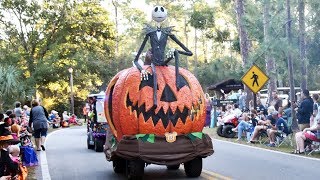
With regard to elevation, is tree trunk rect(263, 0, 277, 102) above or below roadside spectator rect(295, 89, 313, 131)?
above

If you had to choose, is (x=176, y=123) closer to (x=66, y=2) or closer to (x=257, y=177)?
(x=257, y=177)

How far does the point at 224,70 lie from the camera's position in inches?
1896

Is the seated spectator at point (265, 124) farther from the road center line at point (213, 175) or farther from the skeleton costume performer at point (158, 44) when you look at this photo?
the skeleton costume performer at point (158, 44)

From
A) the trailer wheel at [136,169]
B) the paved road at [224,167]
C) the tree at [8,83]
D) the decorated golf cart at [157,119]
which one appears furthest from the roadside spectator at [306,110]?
the tree at [8,83]

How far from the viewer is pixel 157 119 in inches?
437

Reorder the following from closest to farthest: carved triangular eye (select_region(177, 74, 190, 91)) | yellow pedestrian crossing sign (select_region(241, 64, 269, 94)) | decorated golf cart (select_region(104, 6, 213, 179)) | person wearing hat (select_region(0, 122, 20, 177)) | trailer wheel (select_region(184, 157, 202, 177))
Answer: person wearing hat (select_region(0, 122, 20, 177)), decorated golf cart (select_region(104, 6, 213, 179)), carved triangular eye (select_region(177, 74, 190, 91)), trailer wheel (select_region(184, 157, 202, 177)), yellow pedestrian crossing sign (select_region(241, 64, 269, 94))

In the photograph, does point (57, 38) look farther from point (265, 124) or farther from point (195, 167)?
point (195, 167)

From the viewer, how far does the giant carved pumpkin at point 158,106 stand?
1109cm

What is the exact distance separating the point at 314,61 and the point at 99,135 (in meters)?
20.4

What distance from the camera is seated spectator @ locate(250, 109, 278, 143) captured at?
63.6ft

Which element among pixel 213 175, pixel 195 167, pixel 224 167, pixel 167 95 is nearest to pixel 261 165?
pixel 224 167

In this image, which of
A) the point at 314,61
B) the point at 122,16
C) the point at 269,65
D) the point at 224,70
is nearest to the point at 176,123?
the point at 269,65

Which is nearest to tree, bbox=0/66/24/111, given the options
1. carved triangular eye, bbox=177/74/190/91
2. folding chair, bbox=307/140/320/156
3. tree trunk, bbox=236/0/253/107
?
tree trunk, bbox=236/0/253/107

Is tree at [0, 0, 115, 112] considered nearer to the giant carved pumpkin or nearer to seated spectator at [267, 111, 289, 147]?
seated spectator at [267, 111, 289, 147]
